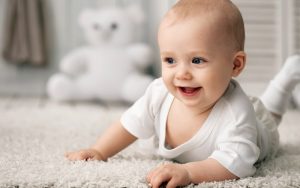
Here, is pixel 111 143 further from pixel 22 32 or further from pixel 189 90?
pixel 22 32

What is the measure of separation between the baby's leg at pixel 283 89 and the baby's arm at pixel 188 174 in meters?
0.52

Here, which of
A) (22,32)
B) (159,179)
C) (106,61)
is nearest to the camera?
(159,179)

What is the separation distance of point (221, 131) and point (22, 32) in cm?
202

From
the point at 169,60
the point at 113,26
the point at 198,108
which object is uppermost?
the point at 169,60

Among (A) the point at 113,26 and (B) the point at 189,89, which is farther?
(A) the point at 113,26

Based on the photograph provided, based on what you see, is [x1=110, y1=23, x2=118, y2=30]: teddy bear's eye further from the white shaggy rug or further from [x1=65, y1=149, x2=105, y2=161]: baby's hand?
[x1=65, y1=149, x2=105, y2=161]: baby's hand

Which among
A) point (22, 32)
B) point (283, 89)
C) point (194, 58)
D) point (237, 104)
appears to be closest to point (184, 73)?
point (194, 58)

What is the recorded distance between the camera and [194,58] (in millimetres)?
956

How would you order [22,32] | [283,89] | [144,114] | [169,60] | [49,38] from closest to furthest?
[169,60]
[144,114]
[283,89]
[22,32]
[49,38]

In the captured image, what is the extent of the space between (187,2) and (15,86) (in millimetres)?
2112

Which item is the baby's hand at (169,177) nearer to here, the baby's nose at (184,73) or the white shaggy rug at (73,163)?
the white shaggy rug at (73,163)

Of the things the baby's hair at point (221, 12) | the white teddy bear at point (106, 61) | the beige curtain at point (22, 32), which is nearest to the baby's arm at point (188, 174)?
the baby's hair at point (221, 12)

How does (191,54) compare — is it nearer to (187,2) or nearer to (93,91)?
(187,2)

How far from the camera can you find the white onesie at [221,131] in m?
0.97
